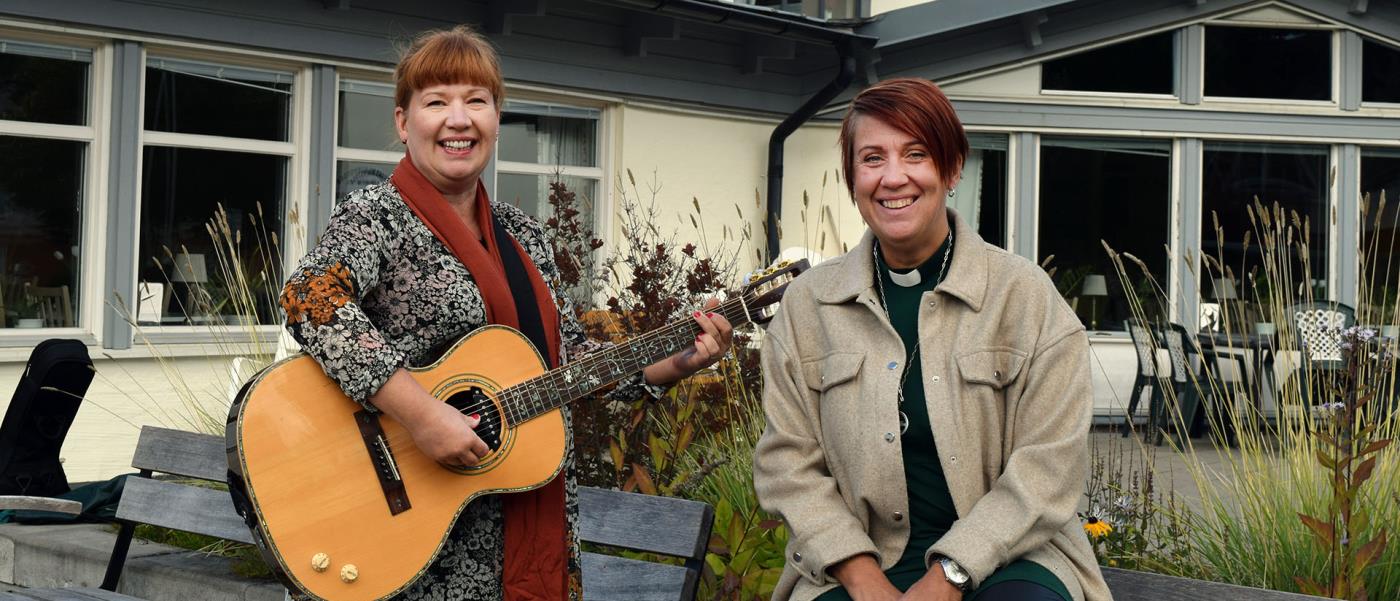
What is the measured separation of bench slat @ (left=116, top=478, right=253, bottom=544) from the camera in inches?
191

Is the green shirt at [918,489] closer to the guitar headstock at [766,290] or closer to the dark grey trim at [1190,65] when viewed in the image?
the guitar headstock at [766,290]

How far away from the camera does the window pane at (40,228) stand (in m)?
8.20

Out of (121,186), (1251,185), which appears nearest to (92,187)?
(121,186)

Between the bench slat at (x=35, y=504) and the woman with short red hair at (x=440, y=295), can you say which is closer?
the woman with short red hair at (x=440, y=295)

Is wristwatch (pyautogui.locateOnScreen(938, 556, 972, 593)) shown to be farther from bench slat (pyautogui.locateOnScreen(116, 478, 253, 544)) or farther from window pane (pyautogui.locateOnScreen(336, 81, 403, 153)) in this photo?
window pane (pyautogui.locateOnScreen(336, 81, 403, 153))

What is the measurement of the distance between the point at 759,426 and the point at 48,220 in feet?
16.4

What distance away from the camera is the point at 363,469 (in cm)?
302

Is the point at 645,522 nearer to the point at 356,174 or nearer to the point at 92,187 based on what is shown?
the point at 92,187

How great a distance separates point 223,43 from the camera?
8.77m

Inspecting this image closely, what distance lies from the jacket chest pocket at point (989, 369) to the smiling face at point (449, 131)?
3.42ft

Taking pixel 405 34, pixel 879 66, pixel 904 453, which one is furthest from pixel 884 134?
pixel 879 66

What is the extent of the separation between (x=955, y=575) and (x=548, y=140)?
8.53 meters

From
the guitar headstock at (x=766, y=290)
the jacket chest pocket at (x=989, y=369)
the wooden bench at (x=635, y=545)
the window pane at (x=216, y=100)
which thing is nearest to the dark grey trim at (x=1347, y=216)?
the window pane at (x=216, y=100)

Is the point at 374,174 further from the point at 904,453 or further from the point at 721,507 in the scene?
the point at 904,453
